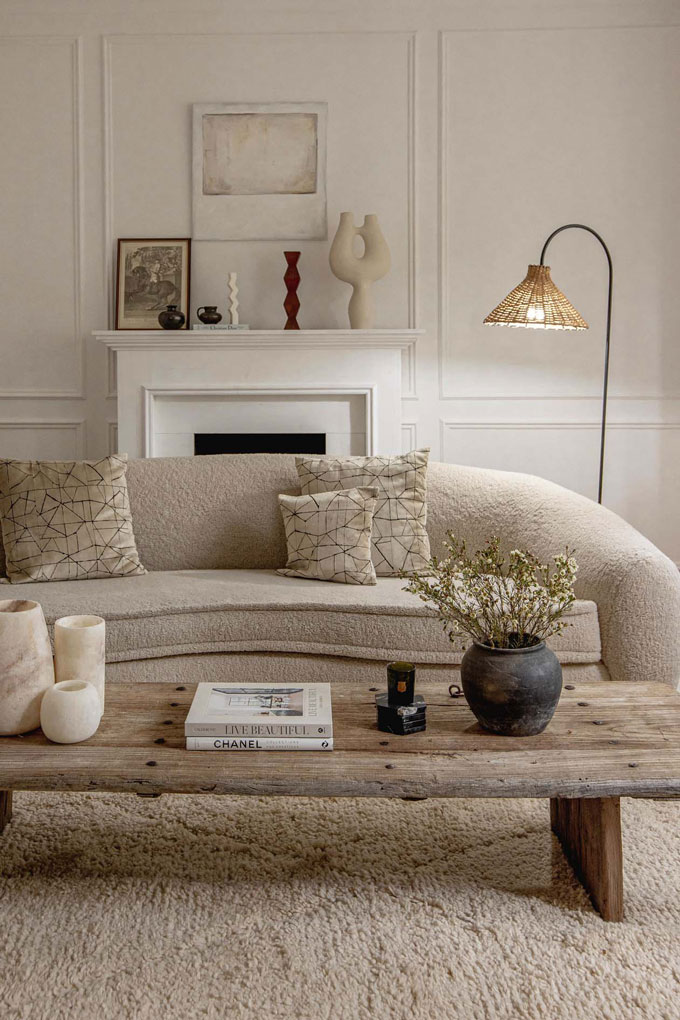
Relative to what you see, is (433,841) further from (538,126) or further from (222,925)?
(538,126)

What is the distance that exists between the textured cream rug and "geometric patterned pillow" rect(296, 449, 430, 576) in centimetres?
92

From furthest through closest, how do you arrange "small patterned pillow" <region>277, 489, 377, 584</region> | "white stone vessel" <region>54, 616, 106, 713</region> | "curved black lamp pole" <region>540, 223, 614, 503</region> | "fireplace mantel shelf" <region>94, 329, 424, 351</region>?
1. "fireplace mantel shelf" <region>94, 329, 424, 351</region>
2. "curved black lamp pole" <region>540, 223, 614, 503</region>
3. "small patterned pillow" <region>277, 489, 377, 584</region>
4. "white stone vessel" <region>54, 616, 106, 713</region>

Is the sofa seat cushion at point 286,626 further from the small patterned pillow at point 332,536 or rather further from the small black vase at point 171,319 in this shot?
the small black vase at point 171,319

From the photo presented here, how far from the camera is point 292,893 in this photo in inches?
66.6

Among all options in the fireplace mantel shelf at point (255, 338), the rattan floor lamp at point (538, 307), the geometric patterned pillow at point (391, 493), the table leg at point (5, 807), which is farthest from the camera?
the fireplace mantel shelf at point (255, 338)

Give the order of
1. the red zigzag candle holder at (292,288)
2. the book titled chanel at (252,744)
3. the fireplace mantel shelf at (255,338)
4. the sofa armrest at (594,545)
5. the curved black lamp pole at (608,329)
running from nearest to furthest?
the book titled chanel at (252,744), the sofa armrest at (594,545), the curved black lamp pole at (608,329), the fireplace mantel shelf at (255,338), the red zigzag candle holder at (292,288)

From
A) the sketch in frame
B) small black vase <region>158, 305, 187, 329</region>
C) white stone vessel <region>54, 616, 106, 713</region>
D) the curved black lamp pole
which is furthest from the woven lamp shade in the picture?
white stone vessel <region>54, 616, 106, 713</region>

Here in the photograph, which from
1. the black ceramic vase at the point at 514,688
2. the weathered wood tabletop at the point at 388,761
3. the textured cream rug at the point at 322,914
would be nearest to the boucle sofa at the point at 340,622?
the textured cream rug at the point at 322,914

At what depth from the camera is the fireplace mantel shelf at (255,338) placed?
14.0 ft

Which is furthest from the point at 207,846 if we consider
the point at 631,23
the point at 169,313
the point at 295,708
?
the point at 631,23

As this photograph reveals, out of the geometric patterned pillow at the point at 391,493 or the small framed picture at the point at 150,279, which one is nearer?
the geometric patterned pillow at the point at 391,493

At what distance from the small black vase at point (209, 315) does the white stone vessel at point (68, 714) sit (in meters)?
3.07

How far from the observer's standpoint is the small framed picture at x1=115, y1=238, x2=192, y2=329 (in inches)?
178

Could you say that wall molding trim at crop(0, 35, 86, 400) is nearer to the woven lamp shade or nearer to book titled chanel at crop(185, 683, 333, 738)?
the woven lamp shade
